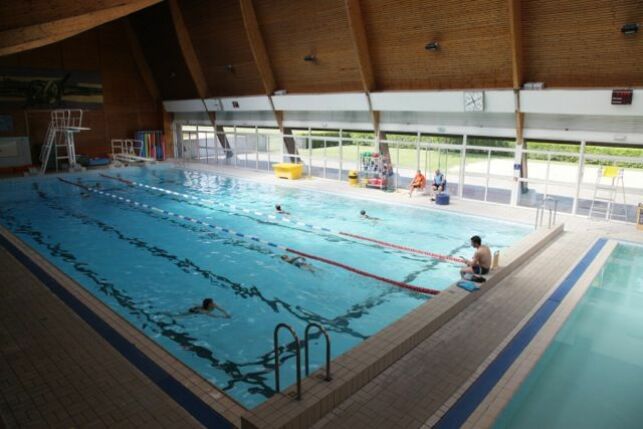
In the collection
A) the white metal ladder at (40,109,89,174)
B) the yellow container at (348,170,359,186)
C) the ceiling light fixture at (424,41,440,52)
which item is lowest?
the yellow container at (348,170,359,186)

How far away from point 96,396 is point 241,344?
2.04 metres

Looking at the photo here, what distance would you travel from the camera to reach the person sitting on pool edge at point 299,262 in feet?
30.2

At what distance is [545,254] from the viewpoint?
372 inches

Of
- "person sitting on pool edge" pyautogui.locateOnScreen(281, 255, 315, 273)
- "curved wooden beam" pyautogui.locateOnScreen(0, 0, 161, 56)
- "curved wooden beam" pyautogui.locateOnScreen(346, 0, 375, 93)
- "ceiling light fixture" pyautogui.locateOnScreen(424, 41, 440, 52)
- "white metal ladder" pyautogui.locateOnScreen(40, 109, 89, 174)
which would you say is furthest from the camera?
"white metal ladder" pyautogui.locateOnScreen(40, 109, 89, 174)

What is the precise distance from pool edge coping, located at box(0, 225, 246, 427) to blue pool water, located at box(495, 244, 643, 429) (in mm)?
2752

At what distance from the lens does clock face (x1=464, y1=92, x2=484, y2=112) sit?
1290 centimetres

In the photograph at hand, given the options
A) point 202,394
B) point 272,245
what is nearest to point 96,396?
point 202,394

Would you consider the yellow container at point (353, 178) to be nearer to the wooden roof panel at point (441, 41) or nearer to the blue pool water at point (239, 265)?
the blue pool water at point (239, 265)

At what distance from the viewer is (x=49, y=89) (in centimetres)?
2128

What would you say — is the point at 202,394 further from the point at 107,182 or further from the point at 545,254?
the point at 107,182

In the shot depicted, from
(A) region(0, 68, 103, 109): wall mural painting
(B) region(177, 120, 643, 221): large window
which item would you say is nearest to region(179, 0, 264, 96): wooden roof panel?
(B) region(177, 120, 643, 221): large window

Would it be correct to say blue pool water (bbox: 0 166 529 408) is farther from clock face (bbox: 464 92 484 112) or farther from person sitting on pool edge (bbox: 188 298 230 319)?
clock face (bbox: 464 92 484 112)

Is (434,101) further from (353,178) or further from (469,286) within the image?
(469,286)

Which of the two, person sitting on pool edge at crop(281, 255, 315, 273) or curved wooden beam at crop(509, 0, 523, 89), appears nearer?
person sitting on pool edge at crop(281, 255, 315, 273)
